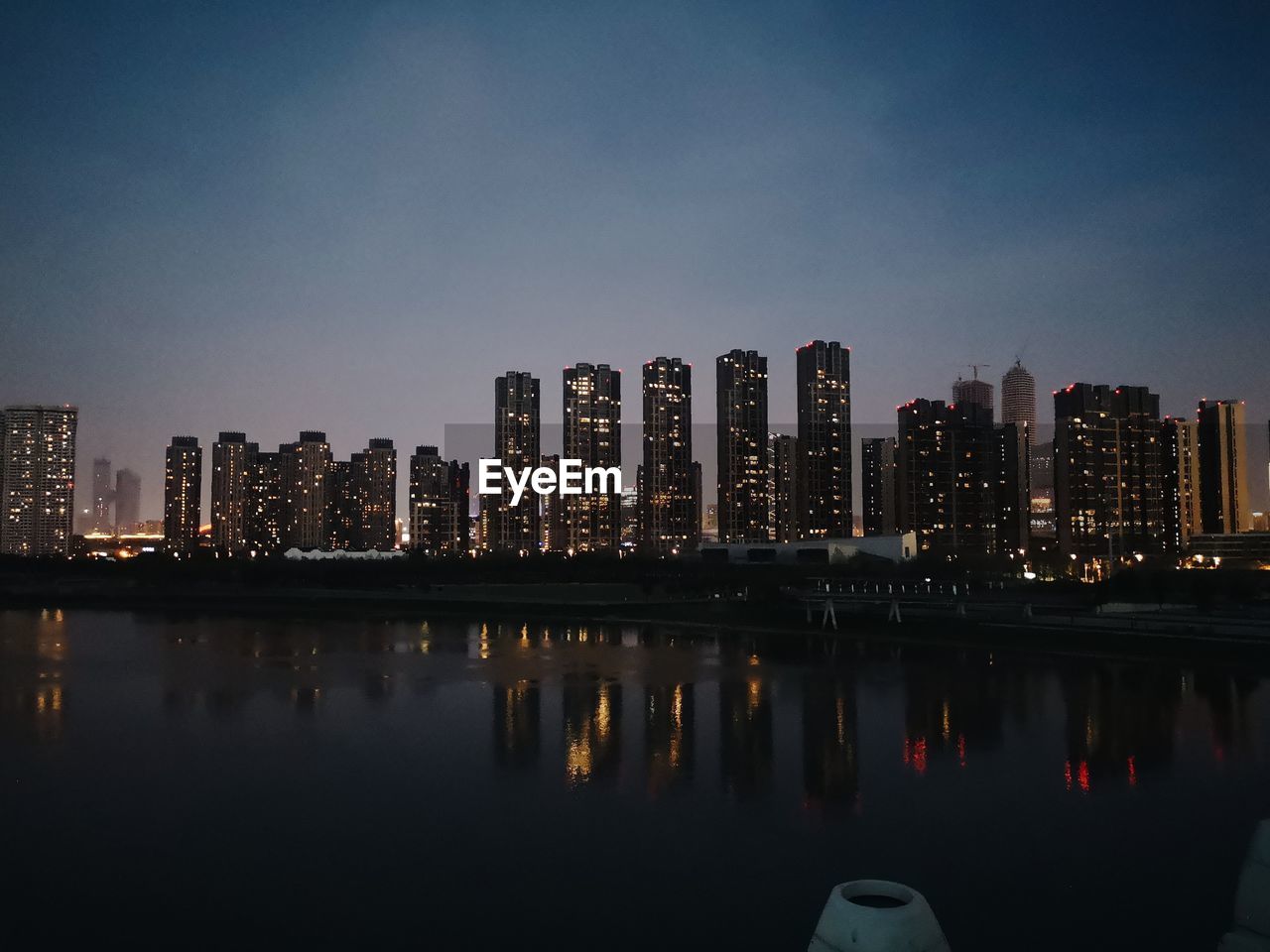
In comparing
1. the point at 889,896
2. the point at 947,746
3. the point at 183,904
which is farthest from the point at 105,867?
the point at 947,746

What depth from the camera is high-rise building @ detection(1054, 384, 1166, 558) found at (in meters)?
107

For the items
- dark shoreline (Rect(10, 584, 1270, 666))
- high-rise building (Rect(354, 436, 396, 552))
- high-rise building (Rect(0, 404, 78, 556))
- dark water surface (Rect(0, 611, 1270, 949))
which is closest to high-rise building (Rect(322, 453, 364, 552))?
high-rise building (Rect(354, 436, 396, 552))

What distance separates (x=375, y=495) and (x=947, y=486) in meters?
108

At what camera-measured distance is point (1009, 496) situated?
4710 inches

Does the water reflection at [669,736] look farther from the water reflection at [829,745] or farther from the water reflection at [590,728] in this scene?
the water reflection at [829,745]

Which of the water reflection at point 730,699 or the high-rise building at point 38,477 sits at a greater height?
the high-rise building at point 38,477

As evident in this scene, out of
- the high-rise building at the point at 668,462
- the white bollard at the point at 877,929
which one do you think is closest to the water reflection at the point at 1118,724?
the white bollard at the point at 877,929

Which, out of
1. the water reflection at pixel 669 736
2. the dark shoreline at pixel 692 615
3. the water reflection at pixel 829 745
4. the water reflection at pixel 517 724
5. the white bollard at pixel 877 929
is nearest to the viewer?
the white bollard at pixel 877 929

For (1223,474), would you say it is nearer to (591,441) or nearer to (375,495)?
(591,441)

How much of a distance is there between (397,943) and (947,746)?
11.2 m

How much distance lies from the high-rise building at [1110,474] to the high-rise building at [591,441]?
5679 cm

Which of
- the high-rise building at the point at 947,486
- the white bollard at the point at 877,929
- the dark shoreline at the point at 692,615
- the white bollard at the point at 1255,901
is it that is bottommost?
the dark shoreline at the point at 692,615

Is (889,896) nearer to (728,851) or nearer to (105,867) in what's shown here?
(728,851)

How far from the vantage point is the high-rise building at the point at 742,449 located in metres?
126
